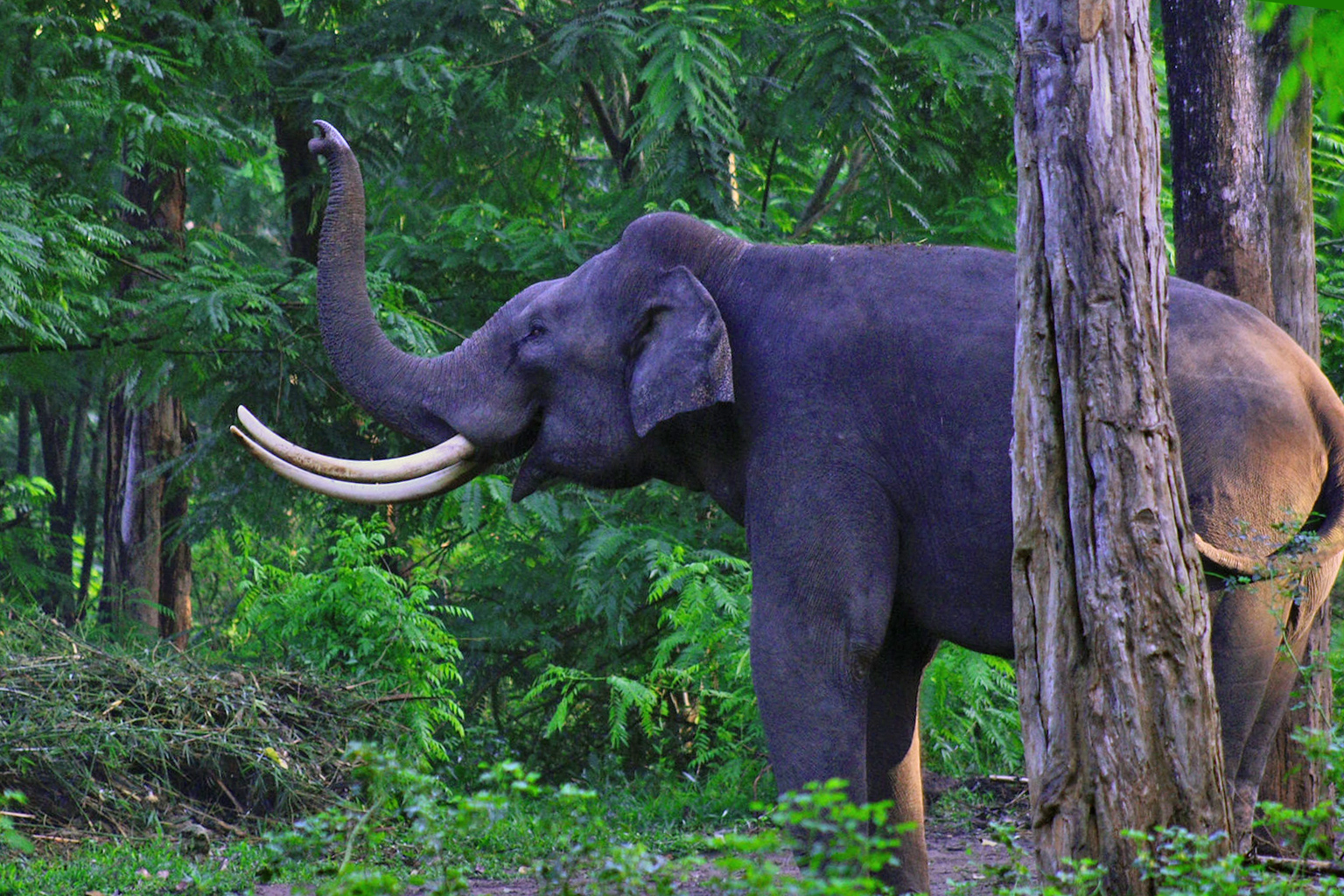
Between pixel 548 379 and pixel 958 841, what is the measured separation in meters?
3.36

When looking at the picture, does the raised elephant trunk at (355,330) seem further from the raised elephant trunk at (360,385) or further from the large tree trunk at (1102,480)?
the large tree trunk at (1102,480)

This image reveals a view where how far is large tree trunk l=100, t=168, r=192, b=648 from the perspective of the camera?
37.7 ft

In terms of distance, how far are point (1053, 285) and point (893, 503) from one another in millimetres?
1129

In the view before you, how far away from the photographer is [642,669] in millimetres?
9836

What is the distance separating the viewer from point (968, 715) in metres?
8.11

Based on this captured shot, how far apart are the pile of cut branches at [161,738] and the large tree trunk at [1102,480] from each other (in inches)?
178

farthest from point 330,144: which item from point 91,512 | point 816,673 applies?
point 91,512

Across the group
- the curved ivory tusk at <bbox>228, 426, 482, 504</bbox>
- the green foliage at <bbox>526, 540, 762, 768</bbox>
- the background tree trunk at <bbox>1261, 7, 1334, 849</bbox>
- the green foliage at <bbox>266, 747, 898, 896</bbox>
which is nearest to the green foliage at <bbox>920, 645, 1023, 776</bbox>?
the green foliage at <bbox>526, 540, 762, 768</bbox>

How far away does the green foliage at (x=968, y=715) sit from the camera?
7.79 meters

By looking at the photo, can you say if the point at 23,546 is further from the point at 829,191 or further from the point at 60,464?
the point at 829,191

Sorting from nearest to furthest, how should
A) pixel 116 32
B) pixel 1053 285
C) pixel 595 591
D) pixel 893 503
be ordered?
pixel 1053 285 < pixel 893 503 < pixel 595 591 < pixel 116 32

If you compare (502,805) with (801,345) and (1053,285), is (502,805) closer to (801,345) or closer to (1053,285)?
(1053,285)

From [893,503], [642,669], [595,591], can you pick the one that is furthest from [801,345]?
[642,669]

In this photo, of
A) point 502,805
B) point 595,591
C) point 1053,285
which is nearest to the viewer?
point 502,805
